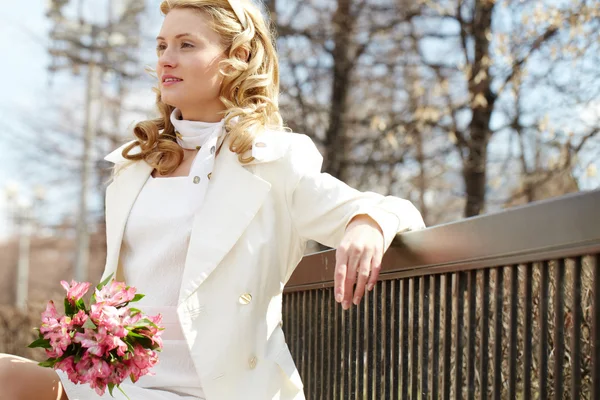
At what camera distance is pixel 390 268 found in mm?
2729

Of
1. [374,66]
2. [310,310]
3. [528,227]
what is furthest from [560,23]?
[528,227]

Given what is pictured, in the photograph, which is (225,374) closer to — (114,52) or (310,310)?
(310,310)

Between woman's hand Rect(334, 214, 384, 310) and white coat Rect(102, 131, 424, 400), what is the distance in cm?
10

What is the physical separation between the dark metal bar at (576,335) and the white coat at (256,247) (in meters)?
0.72

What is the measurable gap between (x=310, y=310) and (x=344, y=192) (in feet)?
3.84

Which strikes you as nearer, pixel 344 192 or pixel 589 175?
pixel 344 192

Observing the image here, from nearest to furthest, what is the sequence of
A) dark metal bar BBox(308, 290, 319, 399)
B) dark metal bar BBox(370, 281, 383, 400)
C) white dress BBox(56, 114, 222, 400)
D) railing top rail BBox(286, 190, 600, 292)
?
railing top rail BBox(286, 190, 600, 292) < white dress BBox(56, 114, 222, 400) < dark metal bar BBox(370, 281, 383, 400) < dark metal bar BBox(308, 290, 319, 399)

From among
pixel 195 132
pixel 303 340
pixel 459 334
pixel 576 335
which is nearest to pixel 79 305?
pixel 195 132

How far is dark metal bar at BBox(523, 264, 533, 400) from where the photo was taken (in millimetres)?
1960

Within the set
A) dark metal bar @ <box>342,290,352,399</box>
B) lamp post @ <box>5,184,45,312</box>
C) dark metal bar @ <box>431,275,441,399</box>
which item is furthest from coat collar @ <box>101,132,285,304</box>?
lamp post @ <box>5,184,45,312</box>

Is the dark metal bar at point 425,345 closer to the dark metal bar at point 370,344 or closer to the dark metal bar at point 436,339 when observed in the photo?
the dark metal bar at point 436,339

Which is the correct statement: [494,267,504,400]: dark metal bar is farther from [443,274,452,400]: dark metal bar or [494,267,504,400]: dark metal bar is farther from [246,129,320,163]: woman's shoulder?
[246,129,320,163]: woman's shoulder

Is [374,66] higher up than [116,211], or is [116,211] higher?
[374,66]

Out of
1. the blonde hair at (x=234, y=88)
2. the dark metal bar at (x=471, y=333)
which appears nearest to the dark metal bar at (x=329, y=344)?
the blonde hair at (x=234, y=88)
